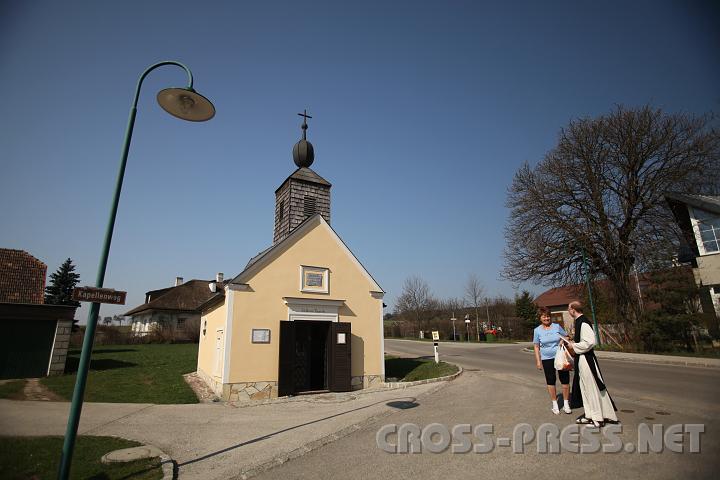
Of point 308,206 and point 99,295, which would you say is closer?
point 99,295

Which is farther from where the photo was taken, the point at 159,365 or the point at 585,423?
the point at 159,365

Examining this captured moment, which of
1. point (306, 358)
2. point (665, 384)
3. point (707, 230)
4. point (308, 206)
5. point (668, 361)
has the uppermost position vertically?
point (308, 206)

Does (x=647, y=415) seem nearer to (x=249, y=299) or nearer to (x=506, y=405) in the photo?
(x=506, y=405)

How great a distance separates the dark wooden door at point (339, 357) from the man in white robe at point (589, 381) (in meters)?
8.24

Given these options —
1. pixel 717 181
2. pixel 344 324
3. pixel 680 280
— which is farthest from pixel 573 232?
pixel 344 324

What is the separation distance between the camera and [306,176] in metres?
17.3

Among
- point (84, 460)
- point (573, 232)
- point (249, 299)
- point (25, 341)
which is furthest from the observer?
point (573, 232)

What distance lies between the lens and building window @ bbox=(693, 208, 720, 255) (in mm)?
20609

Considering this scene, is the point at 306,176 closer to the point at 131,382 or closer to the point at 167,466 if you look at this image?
the point at 131,382

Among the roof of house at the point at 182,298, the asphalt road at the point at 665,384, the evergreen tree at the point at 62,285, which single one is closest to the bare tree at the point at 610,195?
the asphalt road at the point at 665,384

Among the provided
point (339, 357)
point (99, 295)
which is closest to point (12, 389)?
point (339, 357)

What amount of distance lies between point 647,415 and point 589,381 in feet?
5.78

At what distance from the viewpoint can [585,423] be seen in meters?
5.85

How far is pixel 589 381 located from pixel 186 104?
25.6 ft
